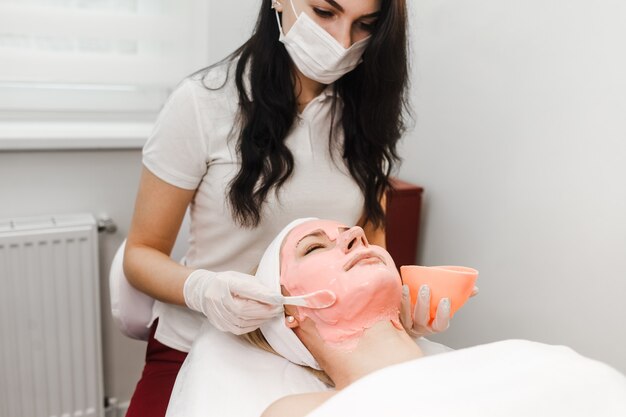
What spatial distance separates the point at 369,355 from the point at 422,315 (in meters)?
0.15

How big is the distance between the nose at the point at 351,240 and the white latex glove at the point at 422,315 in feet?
0.39

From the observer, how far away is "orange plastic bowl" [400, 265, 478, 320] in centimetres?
103

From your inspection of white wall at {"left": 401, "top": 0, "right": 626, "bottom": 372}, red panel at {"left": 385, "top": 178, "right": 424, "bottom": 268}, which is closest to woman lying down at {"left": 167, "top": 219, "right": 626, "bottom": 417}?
white wall at {"left": 401, "top": 0, "right": 626, "bottom": 372}

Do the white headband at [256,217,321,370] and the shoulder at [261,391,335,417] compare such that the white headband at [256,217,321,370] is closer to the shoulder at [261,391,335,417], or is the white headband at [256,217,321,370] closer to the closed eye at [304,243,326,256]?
the closed eye at [304,243,326,256]

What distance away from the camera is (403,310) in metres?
1.12

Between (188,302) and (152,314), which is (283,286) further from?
(152,314)

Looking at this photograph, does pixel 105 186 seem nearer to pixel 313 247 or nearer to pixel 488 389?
pixel 313 247

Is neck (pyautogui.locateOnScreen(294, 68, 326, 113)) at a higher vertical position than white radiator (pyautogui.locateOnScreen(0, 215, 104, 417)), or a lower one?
higher

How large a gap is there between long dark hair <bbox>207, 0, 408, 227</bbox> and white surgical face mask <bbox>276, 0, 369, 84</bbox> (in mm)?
47

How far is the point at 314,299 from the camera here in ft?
3.35

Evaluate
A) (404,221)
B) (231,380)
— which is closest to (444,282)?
(231,380)

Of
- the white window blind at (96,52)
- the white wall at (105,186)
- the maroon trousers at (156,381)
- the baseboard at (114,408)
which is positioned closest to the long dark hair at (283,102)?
the maroon trousers at (156,381)

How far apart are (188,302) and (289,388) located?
29 cm

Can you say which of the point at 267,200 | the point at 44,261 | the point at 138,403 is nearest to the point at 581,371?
the point at 267,200
